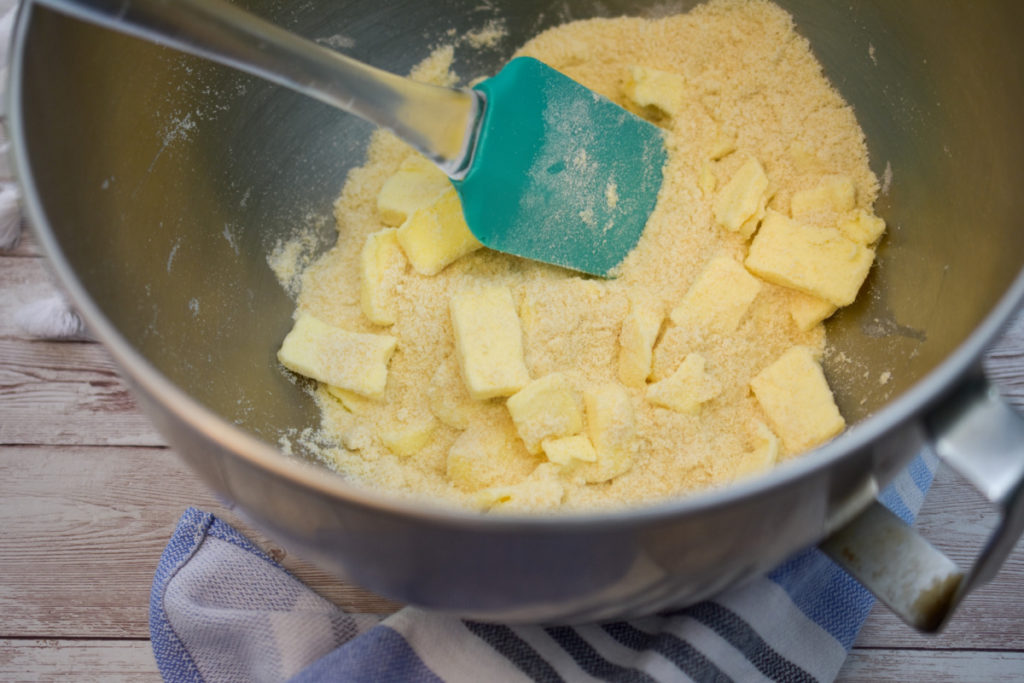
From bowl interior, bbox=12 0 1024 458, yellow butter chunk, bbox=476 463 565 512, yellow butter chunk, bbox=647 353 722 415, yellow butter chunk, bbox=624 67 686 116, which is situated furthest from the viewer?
yellow butter chunk, bbox=624 67 686 116

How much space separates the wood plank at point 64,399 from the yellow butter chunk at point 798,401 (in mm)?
905

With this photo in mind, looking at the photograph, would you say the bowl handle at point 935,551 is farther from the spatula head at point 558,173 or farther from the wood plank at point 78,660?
the wood plank at point 78,660

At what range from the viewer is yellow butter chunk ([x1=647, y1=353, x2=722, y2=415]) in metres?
→ 1.17

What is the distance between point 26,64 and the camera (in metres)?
0.84

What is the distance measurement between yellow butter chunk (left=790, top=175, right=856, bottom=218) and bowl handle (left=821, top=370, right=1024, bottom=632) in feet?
1.90

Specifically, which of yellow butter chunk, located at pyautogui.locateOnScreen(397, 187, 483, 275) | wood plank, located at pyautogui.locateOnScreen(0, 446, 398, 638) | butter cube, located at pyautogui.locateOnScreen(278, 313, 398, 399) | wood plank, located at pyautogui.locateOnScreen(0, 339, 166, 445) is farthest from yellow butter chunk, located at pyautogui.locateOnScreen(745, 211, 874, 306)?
wood plank, located at pyautogui.locateOnScreen(0, 339, 166, 445)

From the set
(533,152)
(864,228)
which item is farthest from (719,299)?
(533,152)

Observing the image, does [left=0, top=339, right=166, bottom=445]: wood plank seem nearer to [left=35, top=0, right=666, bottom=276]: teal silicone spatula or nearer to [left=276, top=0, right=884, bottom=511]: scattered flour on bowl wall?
[left=276, top=0, right=884, bottom=511]: scattered flour on bowl wall

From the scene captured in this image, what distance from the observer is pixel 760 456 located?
1.12 m

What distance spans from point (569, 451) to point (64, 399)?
0.81 metres

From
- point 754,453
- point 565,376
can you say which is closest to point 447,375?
point 565,376

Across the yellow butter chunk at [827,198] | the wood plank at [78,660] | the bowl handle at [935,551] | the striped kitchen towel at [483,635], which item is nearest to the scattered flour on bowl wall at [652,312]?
the yellow butter chunk at [827,198]

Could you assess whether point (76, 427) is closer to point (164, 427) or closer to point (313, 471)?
point (164, 427)

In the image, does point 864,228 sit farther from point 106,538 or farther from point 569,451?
point 106,538
